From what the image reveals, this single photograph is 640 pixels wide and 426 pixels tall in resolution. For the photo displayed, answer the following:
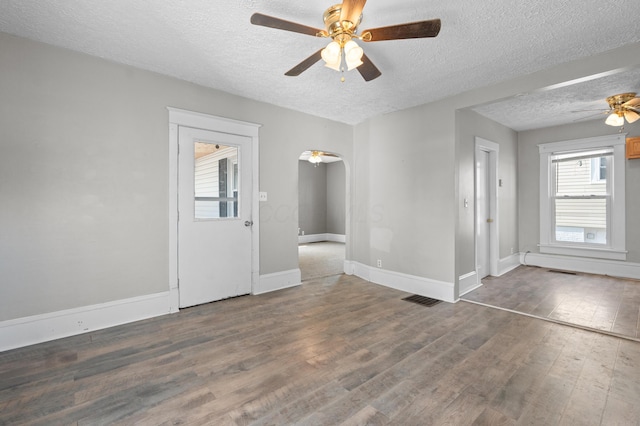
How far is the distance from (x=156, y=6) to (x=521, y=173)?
6609 mm

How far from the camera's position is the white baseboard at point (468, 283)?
4035 mm

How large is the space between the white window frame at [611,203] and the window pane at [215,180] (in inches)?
230

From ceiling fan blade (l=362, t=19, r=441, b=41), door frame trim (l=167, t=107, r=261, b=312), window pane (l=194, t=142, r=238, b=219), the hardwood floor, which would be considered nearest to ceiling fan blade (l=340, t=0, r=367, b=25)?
ceiling fan blade (l=362, t=19, r=441, b=41)

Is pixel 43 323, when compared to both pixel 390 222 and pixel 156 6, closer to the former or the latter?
pixel 156 6

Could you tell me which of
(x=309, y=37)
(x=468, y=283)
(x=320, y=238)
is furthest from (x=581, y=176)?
(x=320, y=238)

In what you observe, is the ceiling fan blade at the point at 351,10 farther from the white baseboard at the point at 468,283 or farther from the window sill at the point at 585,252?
the window sill at the point at 585,252

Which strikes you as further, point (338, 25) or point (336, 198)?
point (336, 198)

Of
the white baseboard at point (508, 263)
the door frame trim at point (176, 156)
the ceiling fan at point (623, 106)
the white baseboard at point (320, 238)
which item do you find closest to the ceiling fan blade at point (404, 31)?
the door frame trim at point (176, 156)

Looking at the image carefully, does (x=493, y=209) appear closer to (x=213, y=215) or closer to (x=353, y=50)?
(x=353, y=50)

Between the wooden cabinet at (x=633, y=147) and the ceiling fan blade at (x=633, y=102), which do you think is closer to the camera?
the ceiling fan blade at (x=633, y=102)

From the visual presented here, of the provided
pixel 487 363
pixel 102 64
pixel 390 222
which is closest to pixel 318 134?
pixel 390 222

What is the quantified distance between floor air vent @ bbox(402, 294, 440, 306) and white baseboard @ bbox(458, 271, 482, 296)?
0.46m

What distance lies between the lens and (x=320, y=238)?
1026 centimetres

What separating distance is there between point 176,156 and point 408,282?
3.54m
